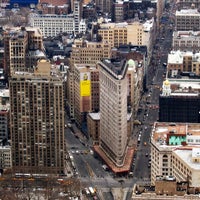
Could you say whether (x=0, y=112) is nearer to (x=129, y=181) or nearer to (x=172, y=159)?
(x=129, y=181)

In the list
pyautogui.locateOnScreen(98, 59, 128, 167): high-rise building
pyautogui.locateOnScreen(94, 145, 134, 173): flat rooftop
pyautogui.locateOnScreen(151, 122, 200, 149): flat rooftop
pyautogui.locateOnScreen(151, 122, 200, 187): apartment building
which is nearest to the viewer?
pyautogui.locateOnScreen(151, 122, 200, 187): apartment building

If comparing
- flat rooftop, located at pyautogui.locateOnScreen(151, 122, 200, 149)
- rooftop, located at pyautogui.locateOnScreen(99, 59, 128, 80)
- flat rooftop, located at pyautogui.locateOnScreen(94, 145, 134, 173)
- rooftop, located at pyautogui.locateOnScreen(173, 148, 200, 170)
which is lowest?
flat rooftop, located at pyautogui.locateOnScreen(94, 145, 134, 173)

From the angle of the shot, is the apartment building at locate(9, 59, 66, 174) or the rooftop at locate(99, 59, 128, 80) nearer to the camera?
the apartment building at locate(9, 59, 66, 174)

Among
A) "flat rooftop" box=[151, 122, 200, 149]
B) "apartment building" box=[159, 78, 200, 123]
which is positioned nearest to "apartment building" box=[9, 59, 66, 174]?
"flat rooftop" box=[151, 122, 200, 149]

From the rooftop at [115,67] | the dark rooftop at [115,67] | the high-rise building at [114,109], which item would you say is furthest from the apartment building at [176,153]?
the dark rooftop at [115,67]

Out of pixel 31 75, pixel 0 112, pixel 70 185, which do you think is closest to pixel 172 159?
pixel 70 185

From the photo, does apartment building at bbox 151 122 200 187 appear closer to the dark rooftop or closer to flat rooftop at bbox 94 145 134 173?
the dark rooftop
